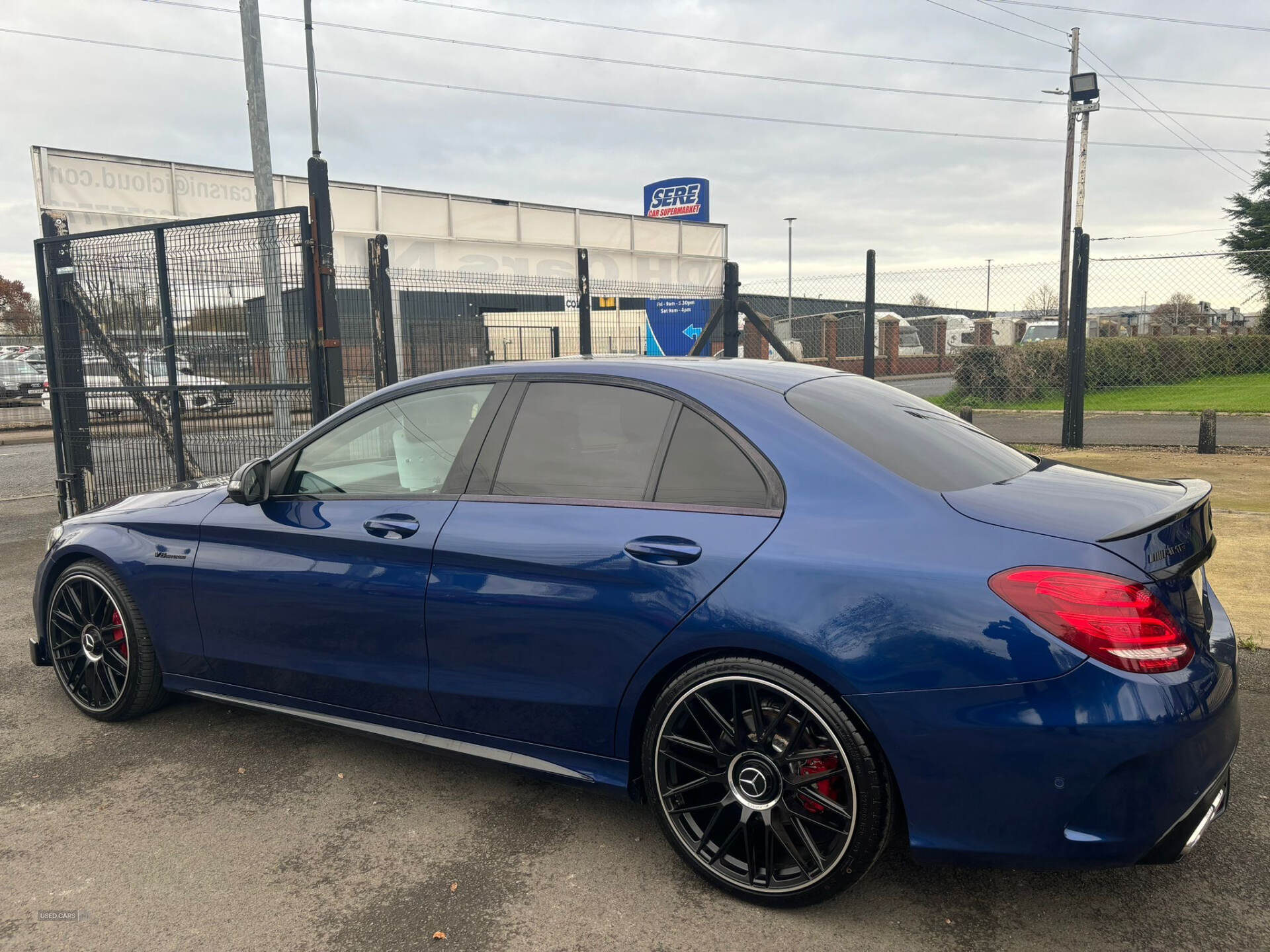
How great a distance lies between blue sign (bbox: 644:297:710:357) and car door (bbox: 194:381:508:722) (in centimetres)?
868

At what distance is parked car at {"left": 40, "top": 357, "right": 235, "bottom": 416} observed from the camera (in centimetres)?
784

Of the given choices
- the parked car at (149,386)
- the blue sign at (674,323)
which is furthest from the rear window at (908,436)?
the blue sign at (674,323)

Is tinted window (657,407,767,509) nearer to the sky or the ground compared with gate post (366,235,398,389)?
nearer to the ground

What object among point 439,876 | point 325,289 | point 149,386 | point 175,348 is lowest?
point 439,876

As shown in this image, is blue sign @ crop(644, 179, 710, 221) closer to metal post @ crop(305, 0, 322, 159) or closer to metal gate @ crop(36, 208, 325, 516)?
metal post @ crop(305, 0, 322, 159)

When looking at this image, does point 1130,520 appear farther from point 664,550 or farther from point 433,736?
point 433,736

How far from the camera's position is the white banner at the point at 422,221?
20.8 metres

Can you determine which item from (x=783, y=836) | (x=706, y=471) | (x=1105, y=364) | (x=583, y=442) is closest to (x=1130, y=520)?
(x=706, y=471)

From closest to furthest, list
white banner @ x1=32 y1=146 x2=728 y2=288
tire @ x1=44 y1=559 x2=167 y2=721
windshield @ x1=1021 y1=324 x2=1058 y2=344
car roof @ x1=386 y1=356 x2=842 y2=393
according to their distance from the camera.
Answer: car roof @ x1=386 y1=356 x2=842 y2=393 → tire @ x1=44 y1=559 x2=167 y2=721 → white banner @ x1=32 y1=146 x2=728 y2=288 → windshield @ x1=1021 y1=324 x2=1058 y2=344

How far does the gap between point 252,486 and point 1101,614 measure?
2.98m

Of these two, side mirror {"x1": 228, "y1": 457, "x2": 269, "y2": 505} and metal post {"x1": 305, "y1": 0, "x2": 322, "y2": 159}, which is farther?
metal post {"x1": 305, "y1": 0, "x2": 322, "y2": 159}

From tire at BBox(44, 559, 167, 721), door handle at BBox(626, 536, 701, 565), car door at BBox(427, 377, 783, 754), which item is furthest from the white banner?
door handle at BBox(626, 536, 701, 565)

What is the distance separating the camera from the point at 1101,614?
233 cm

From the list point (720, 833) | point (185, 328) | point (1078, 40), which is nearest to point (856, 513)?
point (720, 833)
